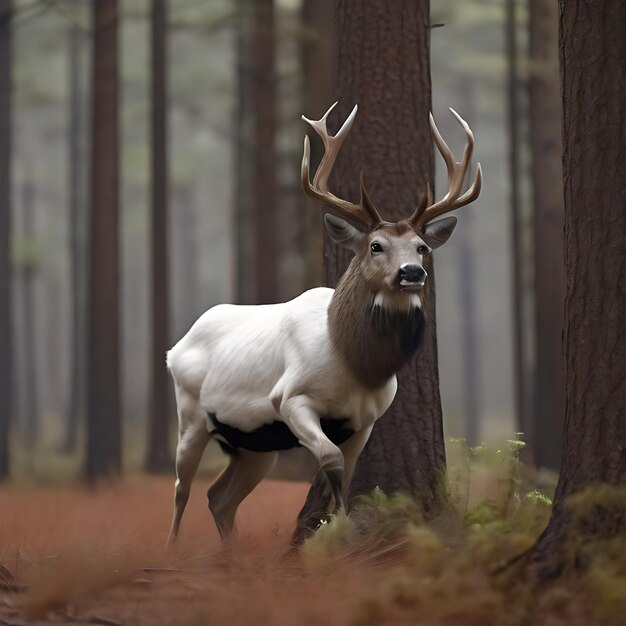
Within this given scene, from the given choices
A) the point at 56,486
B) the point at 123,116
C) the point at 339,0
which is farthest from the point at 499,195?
the point at 339,0

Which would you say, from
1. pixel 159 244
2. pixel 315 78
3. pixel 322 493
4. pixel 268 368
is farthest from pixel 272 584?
pixel 159 244

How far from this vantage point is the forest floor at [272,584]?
518 cm

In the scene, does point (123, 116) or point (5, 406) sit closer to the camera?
point (5, 406)

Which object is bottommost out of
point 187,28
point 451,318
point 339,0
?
point 451,318

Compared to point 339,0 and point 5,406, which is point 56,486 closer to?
point 5,406

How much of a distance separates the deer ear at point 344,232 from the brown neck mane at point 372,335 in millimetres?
202

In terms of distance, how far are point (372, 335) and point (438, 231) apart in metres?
0.87

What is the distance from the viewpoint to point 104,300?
14.9 m

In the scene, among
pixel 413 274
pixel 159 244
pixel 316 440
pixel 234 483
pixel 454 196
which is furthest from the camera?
pixel 159 244

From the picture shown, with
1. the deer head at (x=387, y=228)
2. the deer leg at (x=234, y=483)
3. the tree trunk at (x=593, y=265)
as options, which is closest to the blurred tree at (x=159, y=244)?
the deer leg at (x=234, y=483)

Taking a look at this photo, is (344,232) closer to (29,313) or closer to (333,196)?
(333,196)

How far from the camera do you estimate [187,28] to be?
55.7 ft

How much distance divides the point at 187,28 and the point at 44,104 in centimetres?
1000

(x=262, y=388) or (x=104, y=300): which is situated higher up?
(x=104, y=300)
